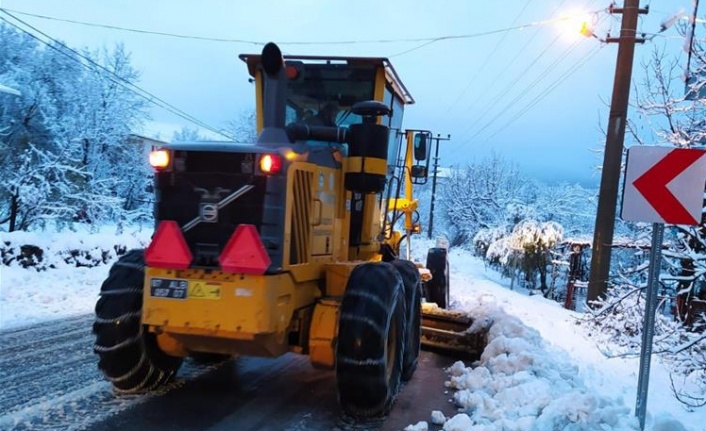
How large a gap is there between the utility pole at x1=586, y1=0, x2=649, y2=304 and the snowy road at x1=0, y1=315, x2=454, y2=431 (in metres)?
5.08

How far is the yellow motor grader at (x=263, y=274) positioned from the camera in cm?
424

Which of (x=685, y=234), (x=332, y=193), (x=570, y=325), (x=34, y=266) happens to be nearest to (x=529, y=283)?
→ (x=570, y=325)

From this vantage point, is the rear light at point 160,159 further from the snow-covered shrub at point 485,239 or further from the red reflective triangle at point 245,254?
the snow-covered shrub at point 485,239

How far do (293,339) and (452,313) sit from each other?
300cm

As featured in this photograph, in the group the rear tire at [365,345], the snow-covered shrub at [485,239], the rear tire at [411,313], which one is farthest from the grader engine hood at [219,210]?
the snow-covered shrub at [485,239]

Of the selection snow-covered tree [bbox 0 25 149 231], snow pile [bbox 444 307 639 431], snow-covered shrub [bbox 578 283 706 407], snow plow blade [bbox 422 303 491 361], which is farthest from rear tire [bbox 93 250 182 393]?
snow-covered tree [bbox 0 25 149 231]

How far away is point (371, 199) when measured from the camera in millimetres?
6008

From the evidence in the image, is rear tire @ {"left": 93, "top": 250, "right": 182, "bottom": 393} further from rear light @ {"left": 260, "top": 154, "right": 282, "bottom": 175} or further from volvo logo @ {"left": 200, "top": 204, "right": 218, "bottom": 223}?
rear light @ {"left": 260, "top": 154, "right": 282, "bottom": 175}

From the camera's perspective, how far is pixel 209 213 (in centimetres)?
446

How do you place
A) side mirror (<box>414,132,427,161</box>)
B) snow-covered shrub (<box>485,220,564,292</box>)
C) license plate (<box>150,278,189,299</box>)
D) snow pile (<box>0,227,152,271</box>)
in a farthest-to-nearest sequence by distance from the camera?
snow-covered shrub (<box>485,220,564,292</box>)
snow pile (<box>0,227,152,271</box>)
side mirror (<box>414,132,427,161</box>)
license plate (<box>150,278,189,299</box>)

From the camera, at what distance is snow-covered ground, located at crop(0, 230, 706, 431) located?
4.25m

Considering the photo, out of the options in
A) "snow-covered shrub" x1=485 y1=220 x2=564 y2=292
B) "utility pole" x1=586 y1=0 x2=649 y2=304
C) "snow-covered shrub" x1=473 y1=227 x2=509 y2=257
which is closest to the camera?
"utility pole" x1=586 y1=0 x2=649 y2=304

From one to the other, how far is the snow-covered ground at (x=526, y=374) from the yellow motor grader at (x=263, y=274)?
768mm

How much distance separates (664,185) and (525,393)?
1.93 meters
